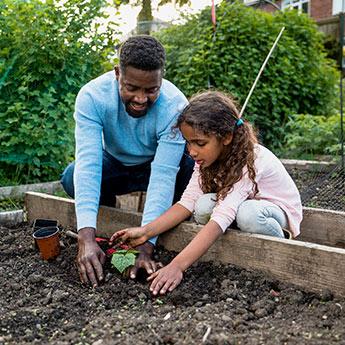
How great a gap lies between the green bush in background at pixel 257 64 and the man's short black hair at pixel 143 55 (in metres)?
3.44

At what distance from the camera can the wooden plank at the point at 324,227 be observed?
297 centimetres

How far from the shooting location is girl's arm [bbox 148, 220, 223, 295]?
2381 mm

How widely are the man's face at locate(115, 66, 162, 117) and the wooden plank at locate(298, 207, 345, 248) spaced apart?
3.65 feet

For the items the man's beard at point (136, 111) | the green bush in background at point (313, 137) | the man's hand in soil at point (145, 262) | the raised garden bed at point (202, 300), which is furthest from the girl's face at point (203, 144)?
the green bush in background at point (313, 137)

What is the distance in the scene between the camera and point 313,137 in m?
5.80

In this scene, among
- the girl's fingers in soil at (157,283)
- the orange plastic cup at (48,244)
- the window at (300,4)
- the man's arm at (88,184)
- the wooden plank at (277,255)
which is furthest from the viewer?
the window at (300,4)

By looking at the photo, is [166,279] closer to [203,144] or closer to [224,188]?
[224,188]

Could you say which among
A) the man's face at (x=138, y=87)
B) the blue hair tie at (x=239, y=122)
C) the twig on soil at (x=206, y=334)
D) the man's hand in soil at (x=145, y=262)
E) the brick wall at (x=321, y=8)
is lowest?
the twig on soil at (x=206, y=334)

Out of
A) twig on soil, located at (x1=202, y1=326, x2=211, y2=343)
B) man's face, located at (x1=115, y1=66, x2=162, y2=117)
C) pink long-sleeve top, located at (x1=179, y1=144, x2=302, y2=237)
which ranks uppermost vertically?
man's face, located at (x1=115, y1=66, x2=162, y2=117)

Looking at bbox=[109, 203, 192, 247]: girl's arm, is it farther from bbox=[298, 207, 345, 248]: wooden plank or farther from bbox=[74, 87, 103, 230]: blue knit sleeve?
bbox=[298, 207, 345, 248]: wooden plank

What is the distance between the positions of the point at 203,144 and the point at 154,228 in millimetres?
516

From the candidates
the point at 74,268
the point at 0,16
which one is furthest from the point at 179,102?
the point at 0,16

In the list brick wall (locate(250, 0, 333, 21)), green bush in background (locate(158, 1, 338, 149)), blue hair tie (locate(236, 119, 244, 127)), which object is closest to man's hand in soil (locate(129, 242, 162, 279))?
blue hair tie (locate(236, 119, 244, 127))

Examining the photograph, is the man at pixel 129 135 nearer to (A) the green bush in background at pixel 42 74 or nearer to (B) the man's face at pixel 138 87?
(B) the man's face at pixel 138 87
